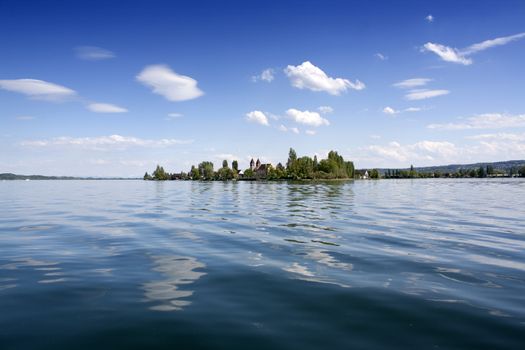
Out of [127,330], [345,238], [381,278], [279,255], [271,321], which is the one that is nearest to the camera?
[127,330]

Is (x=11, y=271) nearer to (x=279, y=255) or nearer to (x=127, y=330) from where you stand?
(x=127, y=330)

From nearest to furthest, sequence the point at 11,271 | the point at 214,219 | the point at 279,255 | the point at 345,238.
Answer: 1. the point at 11,271
2. the point at 279,255
3. the point at 345,238
4. the point at 214,219

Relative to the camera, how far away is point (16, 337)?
689cm

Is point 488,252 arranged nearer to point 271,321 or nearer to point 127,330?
point 271,321

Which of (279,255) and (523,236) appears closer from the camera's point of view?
(279,255)

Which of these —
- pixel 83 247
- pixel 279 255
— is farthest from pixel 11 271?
pixel 279 255

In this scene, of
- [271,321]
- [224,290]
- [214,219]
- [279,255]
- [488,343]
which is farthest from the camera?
[214,219]

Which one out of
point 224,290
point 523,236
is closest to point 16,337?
point 224,290

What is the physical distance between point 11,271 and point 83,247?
13.4 ft

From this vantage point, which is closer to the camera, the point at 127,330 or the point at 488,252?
the point at 127,330

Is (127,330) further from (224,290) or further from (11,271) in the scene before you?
(11,271)

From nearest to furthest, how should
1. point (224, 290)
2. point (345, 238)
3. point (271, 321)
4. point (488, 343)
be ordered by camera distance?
point (488, 343) < point (271, 321) < point (224, 290) < point (345, 238)

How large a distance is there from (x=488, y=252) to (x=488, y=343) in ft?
31.2

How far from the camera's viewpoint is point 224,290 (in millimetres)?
9836
